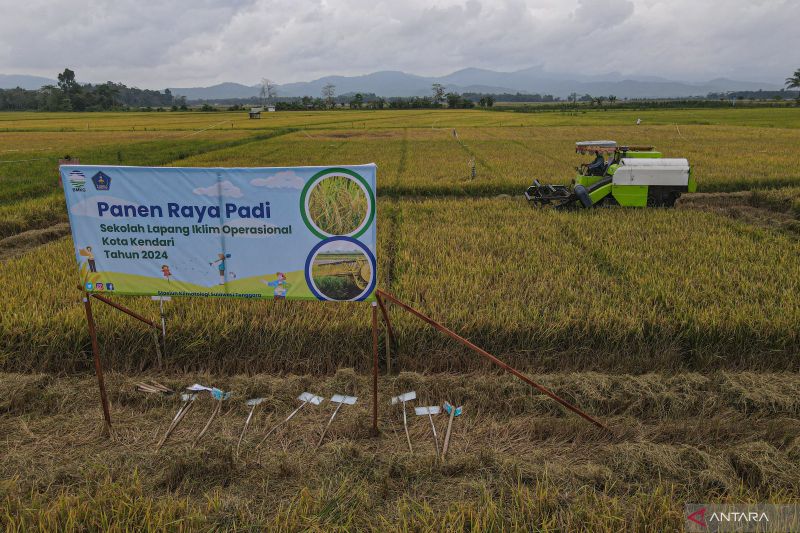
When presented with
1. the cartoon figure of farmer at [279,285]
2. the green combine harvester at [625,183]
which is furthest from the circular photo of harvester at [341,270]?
the green combine harvester at [625,183]

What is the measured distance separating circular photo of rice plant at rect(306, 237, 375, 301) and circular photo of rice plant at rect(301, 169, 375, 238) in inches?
3.9

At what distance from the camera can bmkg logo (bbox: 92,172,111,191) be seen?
Answer: 12.3 feet

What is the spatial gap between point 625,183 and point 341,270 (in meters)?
8.20

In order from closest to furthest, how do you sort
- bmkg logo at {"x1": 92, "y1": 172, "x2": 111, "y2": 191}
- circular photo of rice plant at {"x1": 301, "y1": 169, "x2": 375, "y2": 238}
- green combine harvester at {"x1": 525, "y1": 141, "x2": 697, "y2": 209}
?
1. circular photo of rice plant at {"x1": 301, "y1": 169, "x2": 375, "y2": 238}
2. bmkg logo at {"x1": 92, "y1": 172, "x2": 111, "y2": 191}
3. green combine harvester at {"x1": 525, "y1": 141, "x2": 697, "y2": 209}

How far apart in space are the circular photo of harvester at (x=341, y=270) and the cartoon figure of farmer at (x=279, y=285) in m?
0.24

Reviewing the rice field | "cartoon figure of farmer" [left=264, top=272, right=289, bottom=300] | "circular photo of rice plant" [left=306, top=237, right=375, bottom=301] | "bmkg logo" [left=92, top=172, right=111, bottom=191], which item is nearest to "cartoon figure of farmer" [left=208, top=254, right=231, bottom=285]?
"cartoon figure of farmer" [left=264, top=272, right=289, bottom=300]

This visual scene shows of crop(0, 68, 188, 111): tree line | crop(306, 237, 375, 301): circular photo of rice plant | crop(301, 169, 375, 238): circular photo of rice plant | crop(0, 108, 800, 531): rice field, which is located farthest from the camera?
crop(0, 68, 188, 111): tree line

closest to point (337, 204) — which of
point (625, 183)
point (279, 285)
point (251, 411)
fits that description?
point (279, 285)

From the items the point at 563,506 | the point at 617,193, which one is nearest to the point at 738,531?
the point at 563,506

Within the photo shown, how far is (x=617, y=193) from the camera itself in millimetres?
9945

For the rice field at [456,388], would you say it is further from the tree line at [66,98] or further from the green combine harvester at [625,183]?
the tree line at [66,98]

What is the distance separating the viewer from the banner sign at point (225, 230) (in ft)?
11.8

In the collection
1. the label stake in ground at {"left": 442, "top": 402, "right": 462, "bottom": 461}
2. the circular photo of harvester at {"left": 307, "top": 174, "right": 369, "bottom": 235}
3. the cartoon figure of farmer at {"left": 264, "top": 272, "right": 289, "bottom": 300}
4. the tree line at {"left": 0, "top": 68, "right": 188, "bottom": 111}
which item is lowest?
the label stake in ground at {"left": 442, "top": 402, "right": 462, "bottom": 461}

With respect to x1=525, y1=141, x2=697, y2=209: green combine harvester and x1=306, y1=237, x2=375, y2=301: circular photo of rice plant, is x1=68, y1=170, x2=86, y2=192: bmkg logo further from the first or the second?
x1=525, y1=141, x2=697, y2=209: green combine harvester
